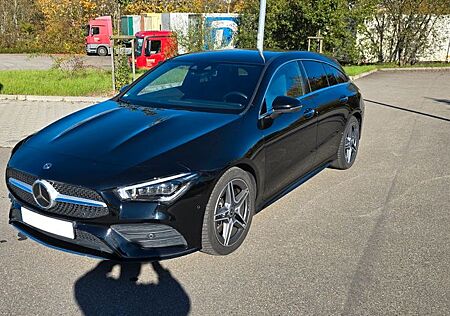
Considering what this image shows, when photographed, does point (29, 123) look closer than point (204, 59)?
No

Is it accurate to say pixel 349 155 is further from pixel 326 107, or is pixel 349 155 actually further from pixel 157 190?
pixel 157 190

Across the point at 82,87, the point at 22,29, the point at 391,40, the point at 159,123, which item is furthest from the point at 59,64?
the point at 22,29

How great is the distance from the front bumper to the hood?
33cm

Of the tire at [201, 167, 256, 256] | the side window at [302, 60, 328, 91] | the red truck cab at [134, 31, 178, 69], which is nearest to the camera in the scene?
the tire at [201, 167, 256, 256]

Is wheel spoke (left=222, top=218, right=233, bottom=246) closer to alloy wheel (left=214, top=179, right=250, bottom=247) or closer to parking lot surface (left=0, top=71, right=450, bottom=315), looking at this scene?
alloy wheel (left=214, top=179, right=250, bottom=247)

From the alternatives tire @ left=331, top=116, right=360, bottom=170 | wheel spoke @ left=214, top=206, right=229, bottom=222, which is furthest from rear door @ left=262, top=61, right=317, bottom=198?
tire @ left=331, top=116, right=360, bottom=170

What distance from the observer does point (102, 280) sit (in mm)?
3152

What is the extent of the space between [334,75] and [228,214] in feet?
9.52

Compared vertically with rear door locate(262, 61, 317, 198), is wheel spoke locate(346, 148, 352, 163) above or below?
below

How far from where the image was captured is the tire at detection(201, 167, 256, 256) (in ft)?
10.7

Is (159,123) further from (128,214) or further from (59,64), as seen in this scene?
(59,64)

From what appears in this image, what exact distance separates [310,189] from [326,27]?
1532cm

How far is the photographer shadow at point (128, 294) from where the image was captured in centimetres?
282

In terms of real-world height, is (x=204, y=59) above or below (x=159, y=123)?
above
